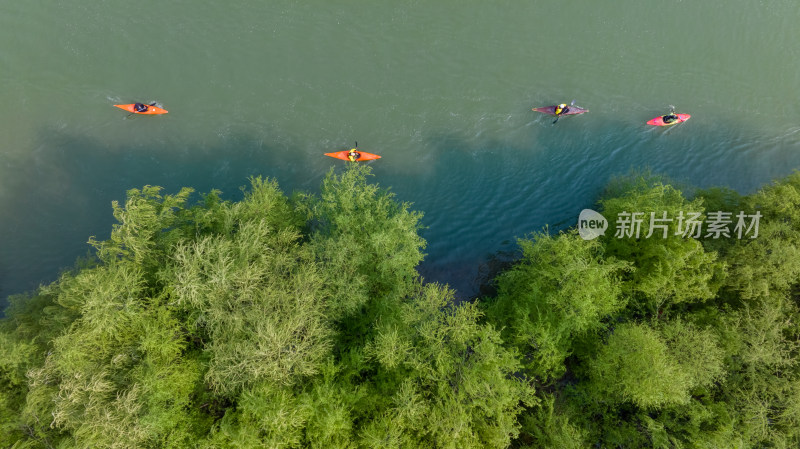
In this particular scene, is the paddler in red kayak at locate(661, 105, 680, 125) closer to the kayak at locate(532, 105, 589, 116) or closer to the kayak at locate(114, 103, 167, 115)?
the kayak at locate(532, 105, 589, 116)


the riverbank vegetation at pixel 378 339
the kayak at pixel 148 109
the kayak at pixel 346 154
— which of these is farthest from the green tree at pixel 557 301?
the kayak at pixel 148 109

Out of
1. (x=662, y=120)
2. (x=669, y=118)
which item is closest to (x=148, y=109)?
(x=662, y=120)

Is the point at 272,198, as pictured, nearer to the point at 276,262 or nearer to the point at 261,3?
the point at 276,262

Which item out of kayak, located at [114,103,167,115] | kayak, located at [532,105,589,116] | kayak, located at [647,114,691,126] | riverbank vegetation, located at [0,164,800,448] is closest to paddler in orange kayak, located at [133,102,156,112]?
kayak, located at [114,103,167,115]

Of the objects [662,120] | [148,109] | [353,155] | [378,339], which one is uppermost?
[662,120]

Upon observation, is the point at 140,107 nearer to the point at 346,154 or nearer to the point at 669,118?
the point at 346,154
